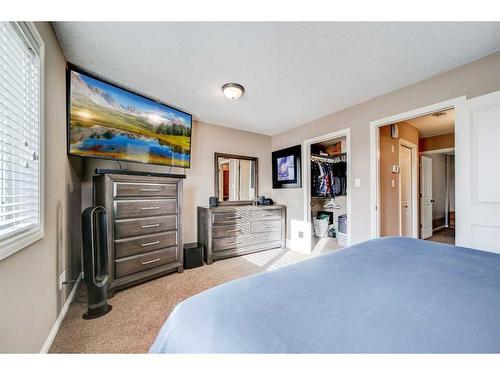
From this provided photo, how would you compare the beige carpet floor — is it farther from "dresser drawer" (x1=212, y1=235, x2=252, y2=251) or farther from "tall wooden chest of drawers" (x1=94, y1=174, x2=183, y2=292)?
"dresser drawer" (x1=212, y1=235, x2=252, y2=251)

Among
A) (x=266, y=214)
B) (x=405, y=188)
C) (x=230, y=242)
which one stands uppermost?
(x=405, y=188)

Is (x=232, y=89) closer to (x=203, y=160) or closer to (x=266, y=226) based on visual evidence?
(x=203, y=160)

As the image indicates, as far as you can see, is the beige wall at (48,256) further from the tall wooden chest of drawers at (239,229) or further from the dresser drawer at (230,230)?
the dresser drawer at (230,230)

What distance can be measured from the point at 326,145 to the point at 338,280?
4.36 metres

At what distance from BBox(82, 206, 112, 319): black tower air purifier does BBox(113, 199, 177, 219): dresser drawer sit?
0.27 m

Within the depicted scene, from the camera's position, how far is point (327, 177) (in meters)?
3.87

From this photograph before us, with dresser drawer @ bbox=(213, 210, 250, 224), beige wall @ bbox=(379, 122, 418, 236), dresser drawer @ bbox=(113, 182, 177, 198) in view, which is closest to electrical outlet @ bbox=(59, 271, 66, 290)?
dresser drawer @ bbox=(113, 182, 177, 198)

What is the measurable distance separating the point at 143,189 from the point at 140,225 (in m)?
0.41

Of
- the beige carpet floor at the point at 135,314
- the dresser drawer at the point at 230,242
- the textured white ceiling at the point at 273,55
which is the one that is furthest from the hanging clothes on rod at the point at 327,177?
the beige carpet floor at the point at 135,314

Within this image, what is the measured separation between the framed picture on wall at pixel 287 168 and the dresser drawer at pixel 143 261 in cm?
233

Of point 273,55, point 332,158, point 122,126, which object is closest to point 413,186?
point 332,158

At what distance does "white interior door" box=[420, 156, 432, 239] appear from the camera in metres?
4.46

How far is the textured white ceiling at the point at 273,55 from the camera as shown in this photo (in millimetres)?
1555

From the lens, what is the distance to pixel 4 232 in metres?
0.98
